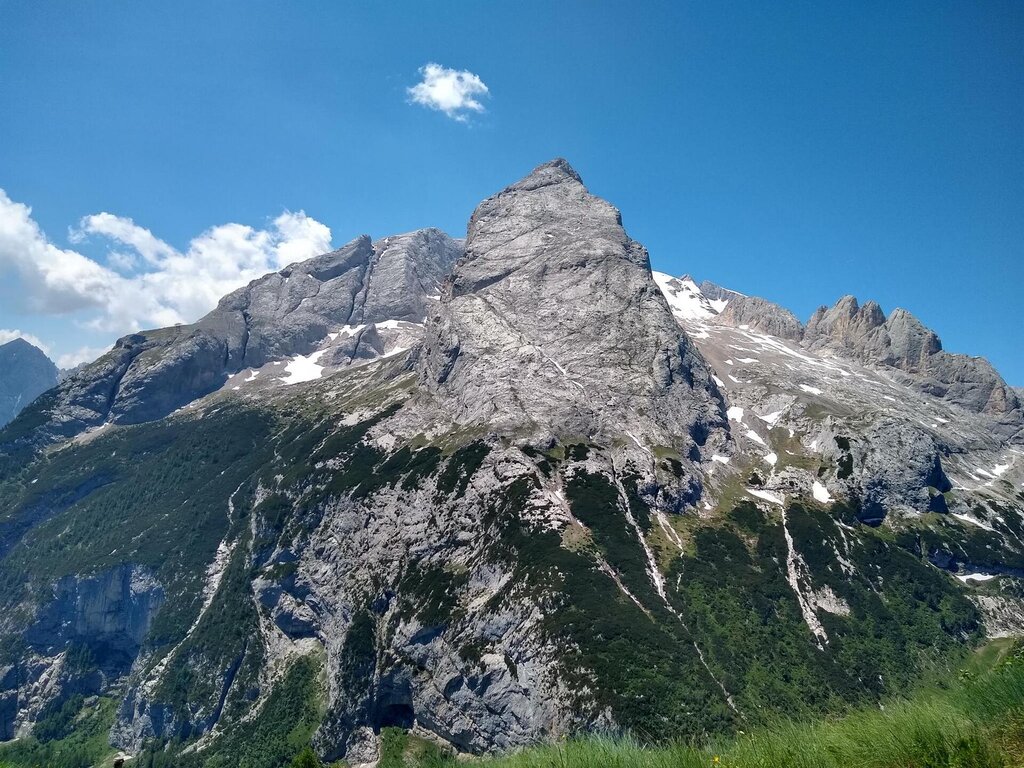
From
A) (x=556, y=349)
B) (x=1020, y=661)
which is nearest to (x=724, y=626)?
(x=556, y=349)

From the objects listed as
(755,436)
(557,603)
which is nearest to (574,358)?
(755,436)

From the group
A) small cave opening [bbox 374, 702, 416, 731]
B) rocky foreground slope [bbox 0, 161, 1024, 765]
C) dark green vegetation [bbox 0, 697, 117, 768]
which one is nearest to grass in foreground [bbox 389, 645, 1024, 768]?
rocky foreground slope [bbox 0, 161, 1024, 765]

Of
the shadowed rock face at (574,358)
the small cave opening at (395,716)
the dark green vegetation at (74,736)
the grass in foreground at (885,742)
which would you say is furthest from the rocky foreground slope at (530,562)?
the grass in foreground at (885,742)

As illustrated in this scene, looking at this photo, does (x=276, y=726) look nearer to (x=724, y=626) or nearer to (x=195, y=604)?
(x=195, y=604)

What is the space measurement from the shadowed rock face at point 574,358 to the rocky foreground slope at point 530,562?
929 millimetres

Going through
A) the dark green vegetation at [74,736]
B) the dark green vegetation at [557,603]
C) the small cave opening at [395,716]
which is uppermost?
the dark green vegetation at [557,603]

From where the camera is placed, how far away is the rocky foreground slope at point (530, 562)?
99.1 metres

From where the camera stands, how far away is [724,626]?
107m

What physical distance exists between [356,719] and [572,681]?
4902 cm

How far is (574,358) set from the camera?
171 m

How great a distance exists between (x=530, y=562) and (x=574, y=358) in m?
75.6

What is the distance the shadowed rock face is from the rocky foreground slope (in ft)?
3.05

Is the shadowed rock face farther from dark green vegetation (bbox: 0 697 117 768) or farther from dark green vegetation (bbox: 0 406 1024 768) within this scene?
dark green vegetation (bbox: 0 697 117 768)

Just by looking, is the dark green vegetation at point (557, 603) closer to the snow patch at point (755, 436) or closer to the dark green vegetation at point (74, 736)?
the dark green vegetation at point (74, 736)
